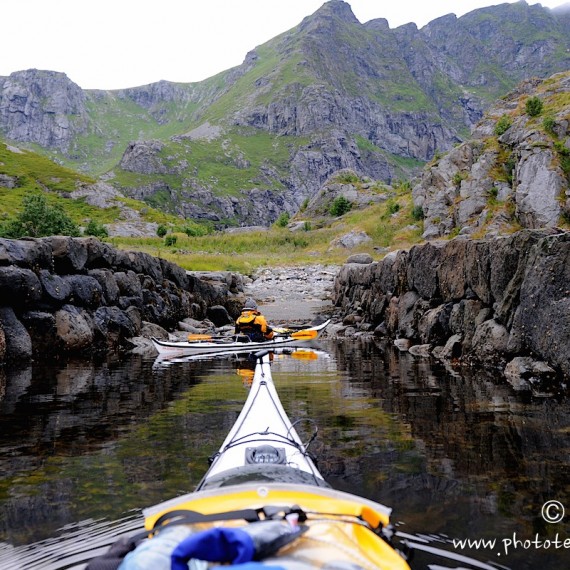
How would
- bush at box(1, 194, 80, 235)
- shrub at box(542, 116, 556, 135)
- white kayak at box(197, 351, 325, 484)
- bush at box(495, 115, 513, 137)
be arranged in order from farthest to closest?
bush at box(1, 194, 80, 235), bush at box(495, 115, 513, 137), shrub at box(542, 116, 556, 135), white kayak at box(197, 351, 325, 484)

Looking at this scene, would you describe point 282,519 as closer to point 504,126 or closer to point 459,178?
point 459,178

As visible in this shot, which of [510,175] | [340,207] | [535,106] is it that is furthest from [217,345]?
[340,207]

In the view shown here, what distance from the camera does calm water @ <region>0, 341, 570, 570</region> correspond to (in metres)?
3.86

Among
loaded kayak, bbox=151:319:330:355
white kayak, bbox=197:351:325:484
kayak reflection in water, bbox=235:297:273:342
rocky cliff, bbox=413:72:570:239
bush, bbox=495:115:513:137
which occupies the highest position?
bush, bbox=495:115:513:137

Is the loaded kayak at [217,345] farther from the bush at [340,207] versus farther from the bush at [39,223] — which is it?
the bush at [340,207]

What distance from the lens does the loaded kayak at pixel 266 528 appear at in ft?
6.38

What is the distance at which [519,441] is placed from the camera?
6.11 meters

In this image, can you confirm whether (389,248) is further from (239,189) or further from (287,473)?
(239,189)

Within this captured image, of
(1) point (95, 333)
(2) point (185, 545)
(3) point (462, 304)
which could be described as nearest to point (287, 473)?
(2) point (185, 545)

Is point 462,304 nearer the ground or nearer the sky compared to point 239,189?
nearer the ground

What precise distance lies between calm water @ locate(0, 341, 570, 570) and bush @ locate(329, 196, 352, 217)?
58948 millimetres

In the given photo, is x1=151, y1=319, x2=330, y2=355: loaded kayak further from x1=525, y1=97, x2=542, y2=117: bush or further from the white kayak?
x1=525, y1=97, x2=542, y2=117: bush

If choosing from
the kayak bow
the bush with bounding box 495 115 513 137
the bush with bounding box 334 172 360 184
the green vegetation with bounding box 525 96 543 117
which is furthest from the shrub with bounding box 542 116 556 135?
the bush with bounding box 334 172 360 184

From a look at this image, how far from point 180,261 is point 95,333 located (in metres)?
20.0
